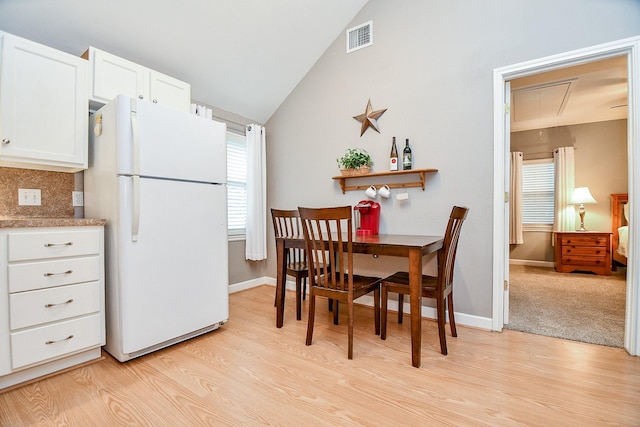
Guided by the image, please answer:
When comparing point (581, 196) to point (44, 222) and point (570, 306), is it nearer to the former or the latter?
point (570, 306)

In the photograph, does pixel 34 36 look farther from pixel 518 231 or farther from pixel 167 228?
pixel 518 231

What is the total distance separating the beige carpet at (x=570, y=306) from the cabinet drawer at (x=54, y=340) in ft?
10.1

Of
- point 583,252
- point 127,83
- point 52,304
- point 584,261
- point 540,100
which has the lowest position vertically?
point 584,261

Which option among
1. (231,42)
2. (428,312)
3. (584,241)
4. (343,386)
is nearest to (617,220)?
(584,241)

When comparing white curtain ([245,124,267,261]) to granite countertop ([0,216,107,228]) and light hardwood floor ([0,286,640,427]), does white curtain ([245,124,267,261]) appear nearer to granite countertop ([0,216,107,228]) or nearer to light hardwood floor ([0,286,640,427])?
light hardwood floor ([0,286,640,427])

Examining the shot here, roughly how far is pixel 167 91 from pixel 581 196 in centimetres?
614

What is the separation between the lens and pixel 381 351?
2.02m

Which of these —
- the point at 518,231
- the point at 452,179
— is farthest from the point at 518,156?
the point at 452,179

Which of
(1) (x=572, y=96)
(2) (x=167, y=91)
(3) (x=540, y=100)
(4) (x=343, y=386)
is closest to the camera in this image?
(4) (x=343, y=386)

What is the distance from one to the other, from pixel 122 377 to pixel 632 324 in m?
3.23

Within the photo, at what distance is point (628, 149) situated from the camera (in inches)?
76.5

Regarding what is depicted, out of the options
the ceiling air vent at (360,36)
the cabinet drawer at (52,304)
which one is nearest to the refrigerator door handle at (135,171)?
the cabinet drawer at (52,304)

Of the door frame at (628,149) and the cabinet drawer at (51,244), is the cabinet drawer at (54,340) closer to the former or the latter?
the cabinet drawer at (51,244)

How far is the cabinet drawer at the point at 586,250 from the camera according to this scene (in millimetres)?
4504
